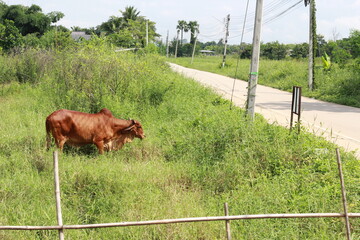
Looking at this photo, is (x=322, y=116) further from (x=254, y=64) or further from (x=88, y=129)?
(x=88, y=129)

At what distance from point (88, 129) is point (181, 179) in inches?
75.3

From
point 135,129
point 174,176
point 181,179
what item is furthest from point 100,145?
point 181,179

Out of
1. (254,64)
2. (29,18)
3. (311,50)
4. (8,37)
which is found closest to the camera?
(254,64)

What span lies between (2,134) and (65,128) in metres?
1.59

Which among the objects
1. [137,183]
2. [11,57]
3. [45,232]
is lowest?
[45,232]

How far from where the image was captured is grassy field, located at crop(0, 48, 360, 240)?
4.24m

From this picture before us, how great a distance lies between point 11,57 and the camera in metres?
15.7

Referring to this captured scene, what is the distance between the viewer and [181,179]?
5.61 metres

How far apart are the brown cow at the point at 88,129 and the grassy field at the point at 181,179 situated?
21 cm

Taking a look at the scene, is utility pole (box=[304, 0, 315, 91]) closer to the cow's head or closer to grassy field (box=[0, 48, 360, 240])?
grassy field (box=[0, 48, 360, 240])

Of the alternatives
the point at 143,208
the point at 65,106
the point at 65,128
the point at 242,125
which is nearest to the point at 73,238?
the point at 143,208

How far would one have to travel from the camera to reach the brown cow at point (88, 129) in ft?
21.1

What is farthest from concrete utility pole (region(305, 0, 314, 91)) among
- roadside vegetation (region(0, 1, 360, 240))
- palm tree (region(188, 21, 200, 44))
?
palm tree (region(188, 21, 200, 44))

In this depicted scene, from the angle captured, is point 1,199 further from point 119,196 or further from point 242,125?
point 242,125
